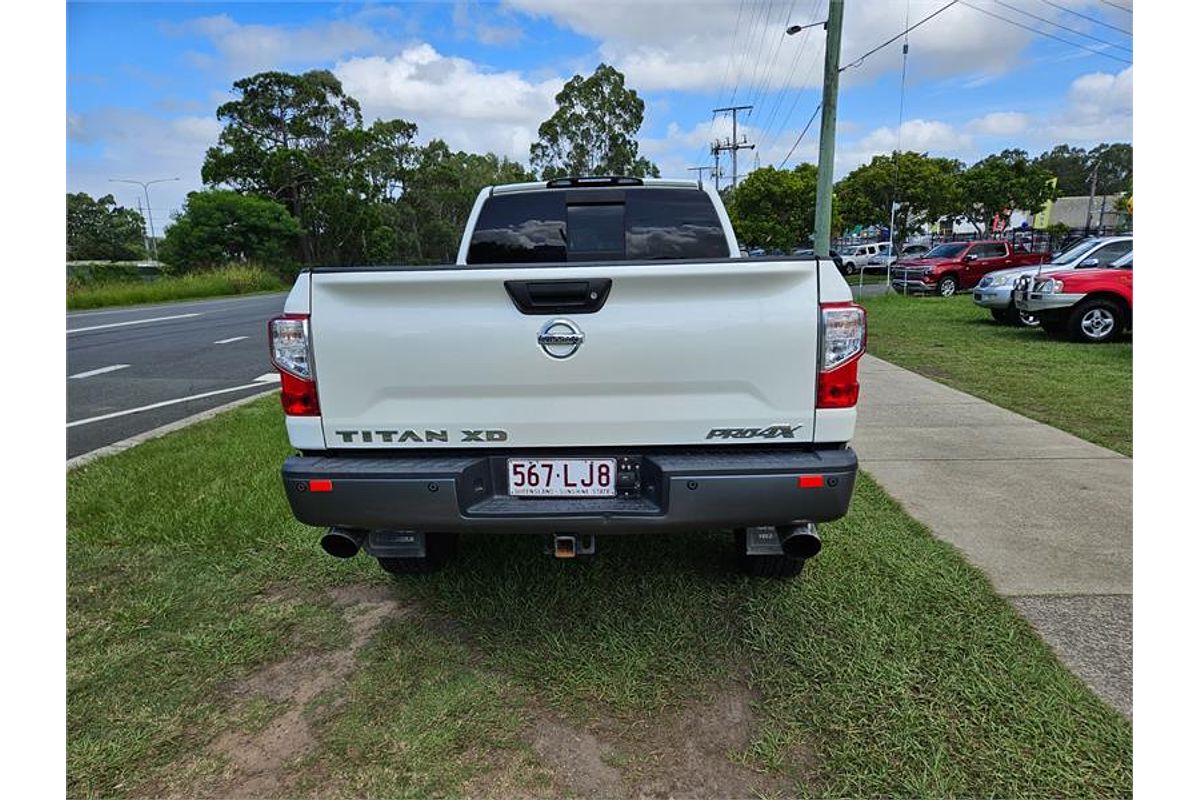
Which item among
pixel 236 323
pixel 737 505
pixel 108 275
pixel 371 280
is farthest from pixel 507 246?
pixel 108 275

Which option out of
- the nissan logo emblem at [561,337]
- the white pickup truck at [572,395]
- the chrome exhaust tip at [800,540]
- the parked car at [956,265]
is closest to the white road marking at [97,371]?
the white pickup truck at [572,395]

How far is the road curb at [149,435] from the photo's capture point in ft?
16.5

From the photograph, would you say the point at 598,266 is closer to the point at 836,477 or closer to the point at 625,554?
the point at 836,477

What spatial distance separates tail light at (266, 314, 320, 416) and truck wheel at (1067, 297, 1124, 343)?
12155 mm

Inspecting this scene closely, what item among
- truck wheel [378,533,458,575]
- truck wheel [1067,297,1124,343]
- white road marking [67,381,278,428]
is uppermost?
truck wheel [1067,297,1124,343]

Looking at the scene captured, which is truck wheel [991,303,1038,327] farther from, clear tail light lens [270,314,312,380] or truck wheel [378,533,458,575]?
clear tail light lens [270,314,312,380]

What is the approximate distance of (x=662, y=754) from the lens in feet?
6.98

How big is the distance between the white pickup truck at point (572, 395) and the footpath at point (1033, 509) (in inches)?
52.7

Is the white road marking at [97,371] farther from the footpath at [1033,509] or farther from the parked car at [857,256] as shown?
the parked car at [857,256]

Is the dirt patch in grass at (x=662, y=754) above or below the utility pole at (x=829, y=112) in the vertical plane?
below

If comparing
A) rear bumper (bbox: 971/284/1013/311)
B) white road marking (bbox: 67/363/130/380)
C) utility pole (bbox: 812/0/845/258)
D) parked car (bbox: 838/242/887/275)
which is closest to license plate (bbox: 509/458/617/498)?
white road marking (bbox: 67/363/130/380)

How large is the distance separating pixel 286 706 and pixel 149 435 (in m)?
4.39

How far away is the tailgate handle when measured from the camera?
2.22 m

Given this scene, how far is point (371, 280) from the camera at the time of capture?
2.24 meters
